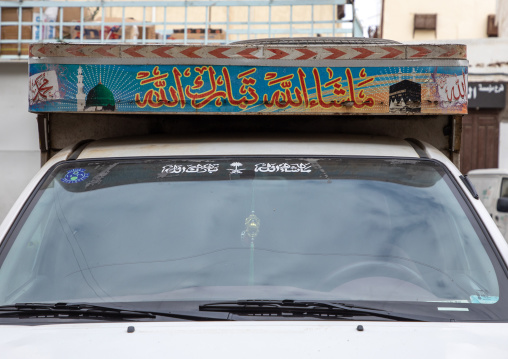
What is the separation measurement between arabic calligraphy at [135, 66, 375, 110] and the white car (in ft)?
0.68

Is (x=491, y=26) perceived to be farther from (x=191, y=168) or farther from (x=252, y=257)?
(x=252, y=257)

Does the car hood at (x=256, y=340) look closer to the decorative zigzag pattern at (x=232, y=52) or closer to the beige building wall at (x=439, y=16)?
the decorative zigzag pattern at (x=232, y=52)

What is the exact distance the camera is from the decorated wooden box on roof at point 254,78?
3.43 metres

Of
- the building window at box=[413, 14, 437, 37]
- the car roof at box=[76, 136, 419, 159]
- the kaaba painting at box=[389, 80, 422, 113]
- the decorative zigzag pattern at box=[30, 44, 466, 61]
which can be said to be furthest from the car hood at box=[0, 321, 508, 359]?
the building window at box=[413, 14, 437, 37]

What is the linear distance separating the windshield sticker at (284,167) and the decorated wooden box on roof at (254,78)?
1.26 ft

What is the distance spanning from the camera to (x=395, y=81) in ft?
11.3

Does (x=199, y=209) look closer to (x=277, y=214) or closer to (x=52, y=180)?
(x=277, y=214)

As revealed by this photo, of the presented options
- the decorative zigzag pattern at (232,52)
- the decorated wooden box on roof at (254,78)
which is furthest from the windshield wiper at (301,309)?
the decorative zigzag pattern at (232,52)

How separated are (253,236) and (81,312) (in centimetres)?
70

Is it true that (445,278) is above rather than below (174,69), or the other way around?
below

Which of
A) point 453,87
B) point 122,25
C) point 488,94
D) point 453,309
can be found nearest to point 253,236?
point 453,309

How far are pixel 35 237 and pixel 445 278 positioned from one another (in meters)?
1.54

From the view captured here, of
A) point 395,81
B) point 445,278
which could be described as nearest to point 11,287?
point 445,278

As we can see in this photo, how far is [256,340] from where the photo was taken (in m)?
2.21
